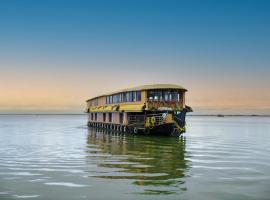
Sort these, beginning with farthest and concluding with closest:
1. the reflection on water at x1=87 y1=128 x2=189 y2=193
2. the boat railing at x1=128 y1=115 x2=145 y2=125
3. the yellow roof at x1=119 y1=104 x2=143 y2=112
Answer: the boat railing at x1=128 y1=115 x2=145 y2=125 → the yellow roof at x1=119 y1=104 x2=143 y2=112 → the reflection on water at x1=87 y1=128 x2=189 y2=193

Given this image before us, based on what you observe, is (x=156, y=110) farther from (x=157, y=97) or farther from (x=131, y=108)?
(x=131, y=108)

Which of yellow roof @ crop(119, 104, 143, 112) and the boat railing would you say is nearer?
yellow roof @ crop(119, 104, 143, 112)

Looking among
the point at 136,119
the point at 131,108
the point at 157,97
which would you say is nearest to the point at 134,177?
the point at 157,97

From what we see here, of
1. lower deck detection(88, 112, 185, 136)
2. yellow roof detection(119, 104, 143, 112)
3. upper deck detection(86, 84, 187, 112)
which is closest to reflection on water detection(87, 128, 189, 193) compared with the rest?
lower deck detection(88, 112, 185, 136)

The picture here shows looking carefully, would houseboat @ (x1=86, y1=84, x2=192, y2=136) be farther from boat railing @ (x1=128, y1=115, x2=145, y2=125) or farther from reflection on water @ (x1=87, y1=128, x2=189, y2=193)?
reflection on water @ (x1=87, y1=128, x2=189, y2=193)

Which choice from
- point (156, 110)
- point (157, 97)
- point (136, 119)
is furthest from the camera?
point (136, 119)

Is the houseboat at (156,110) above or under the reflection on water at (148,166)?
above

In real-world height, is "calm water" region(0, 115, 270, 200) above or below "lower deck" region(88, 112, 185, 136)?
below

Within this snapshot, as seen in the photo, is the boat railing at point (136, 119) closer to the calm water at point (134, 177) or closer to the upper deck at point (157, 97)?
the upper deck at point (157, 97)

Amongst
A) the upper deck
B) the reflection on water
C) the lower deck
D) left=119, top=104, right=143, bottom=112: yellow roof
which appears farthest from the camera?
left=119, top=104, right=143, bottom=112: yellow roof

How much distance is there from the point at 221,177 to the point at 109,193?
621cm

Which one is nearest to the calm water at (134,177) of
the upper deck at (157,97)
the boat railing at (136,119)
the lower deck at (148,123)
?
the lower deck at (148,123)

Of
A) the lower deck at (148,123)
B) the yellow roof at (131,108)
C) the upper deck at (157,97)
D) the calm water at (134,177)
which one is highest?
the upper deck at (157,97)

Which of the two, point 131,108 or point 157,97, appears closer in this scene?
point 157,97
